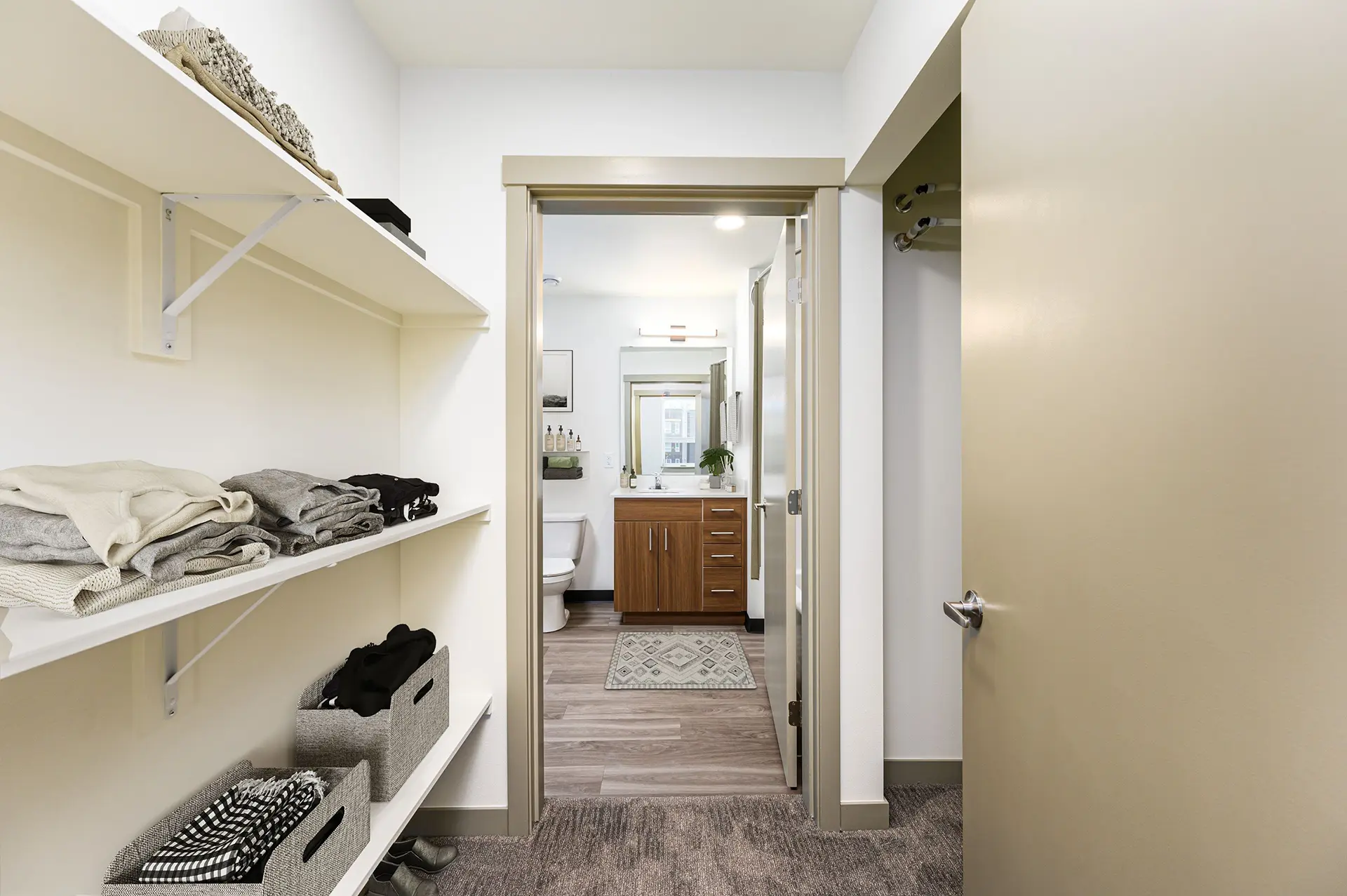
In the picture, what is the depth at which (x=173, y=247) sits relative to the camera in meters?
0.95

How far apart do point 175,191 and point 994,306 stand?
1384 millimetres

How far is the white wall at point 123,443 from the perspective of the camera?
0.75 metres

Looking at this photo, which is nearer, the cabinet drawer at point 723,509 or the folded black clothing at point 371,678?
the folded black clothing at point 371,678

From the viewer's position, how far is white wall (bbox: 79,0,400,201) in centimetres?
109

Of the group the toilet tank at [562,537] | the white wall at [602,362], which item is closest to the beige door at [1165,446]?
the toilet tank at [562,537]

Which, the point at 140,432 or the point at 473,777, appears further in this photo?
the point at 473,777

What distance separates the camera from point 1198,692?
0.58 m

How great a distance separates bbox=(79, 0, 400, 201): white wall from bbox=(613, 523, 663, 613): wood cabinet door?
2590 mm

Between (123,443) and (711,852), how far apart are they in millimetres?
1756

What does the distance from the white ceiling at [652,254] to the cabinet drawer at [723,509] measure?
60.6 inches

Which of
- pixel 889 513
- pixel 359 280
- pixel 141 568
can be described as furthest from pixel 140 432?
pixel 889 513

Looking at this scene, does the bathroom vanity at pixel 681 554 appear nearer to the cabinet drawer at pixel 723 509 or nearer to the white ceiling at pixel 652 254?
the cabinet drawer at pixel 723 509

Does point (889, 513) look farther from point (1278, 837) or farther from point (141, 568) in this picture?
point (141, 568)

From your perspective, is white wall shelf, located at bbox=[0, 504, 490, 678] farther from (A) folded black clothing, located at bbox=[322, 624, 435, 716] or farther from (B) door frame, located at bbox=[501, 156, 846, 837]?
(B) door frame, located at bbox=[501, 156, 846, 837]
